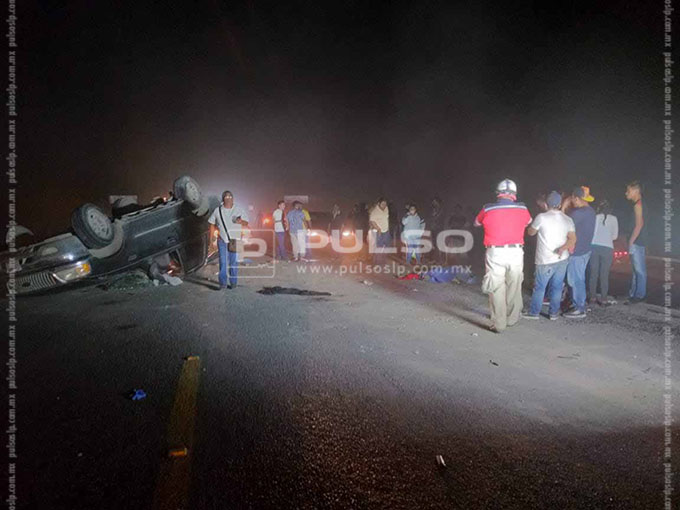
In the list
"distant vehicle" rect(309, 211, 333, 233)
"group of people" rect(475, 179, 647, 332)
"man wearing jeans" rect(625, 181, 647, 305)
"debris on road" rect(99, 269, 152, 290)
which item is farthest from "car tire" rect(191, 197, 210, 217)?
"man wearing jeans" rect(625, 181, 647, 305)

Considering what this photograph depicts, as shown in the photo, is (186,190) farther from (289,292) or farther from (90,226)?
(289,292)

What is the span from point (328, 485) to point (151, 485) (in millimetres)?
1023

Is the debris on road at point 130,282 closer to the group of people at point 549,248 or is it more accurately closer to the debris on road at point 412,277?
the group of people at point 549,248

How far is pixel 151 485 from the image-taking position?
2256 millimetres

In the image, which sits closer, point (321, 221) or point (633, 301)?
point (633, 301)

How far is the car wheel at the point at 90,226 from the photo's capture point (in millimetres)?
5820

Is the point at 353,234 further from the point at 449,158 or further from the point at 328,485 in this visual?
the point at 449,158

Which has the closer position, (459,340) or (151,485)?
(151,485)

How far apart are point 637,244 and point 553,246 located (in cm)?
223

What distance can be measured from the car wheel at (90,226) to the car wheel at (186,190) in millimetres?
1550

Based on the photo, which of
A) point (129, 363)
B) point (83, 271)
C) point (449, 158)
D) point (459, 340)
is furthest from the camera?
point (449, 158)

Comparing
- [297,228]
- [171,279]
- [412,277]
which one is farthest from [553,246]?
[297,228]

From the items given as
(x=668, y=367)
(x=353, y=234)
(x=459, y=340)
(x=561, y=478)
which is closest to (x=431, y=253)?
(x=353, y=234)

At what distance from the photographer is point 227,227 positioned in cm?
745
